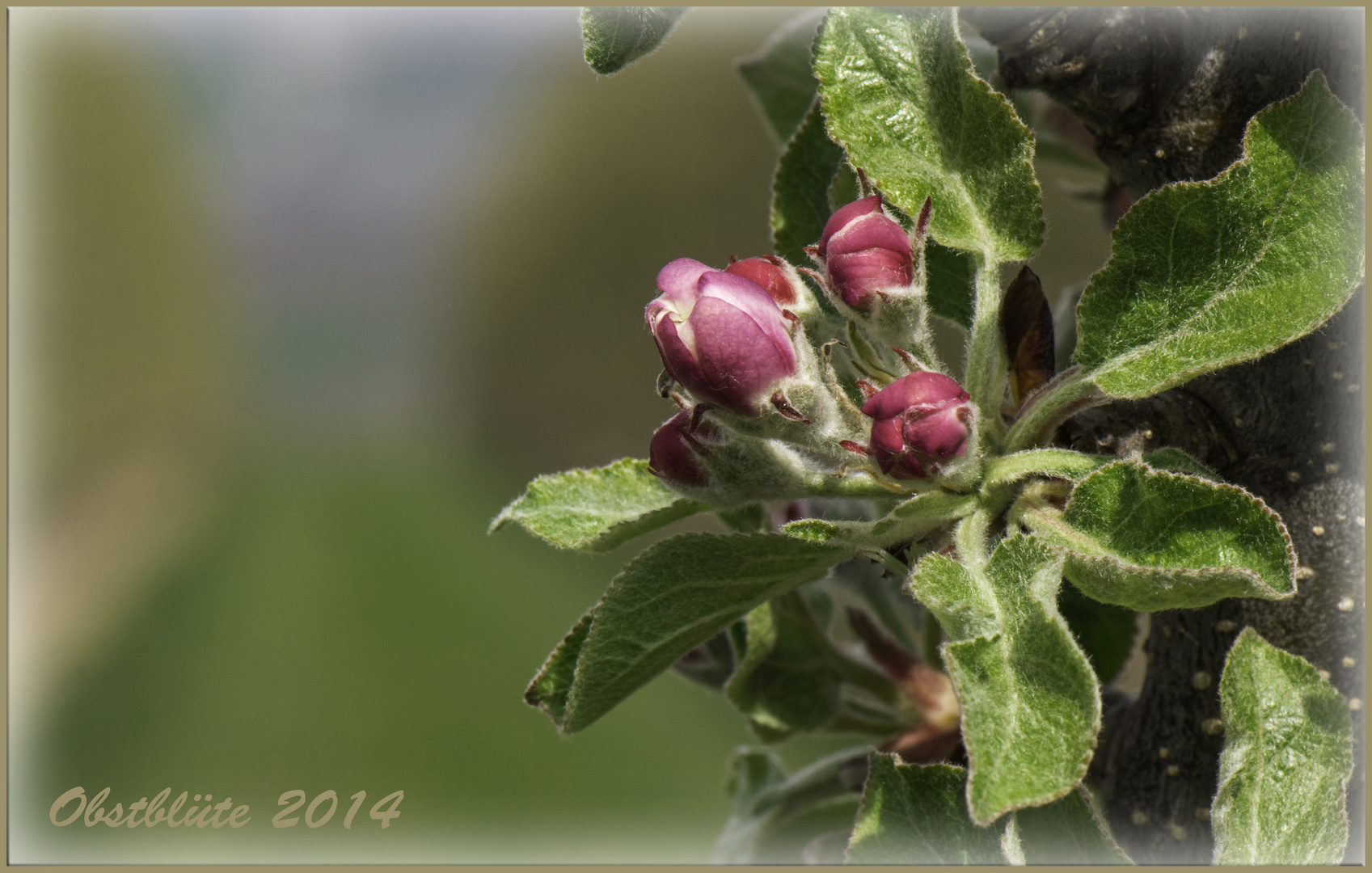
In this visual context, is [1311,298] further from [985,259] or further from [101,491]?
[101,491]

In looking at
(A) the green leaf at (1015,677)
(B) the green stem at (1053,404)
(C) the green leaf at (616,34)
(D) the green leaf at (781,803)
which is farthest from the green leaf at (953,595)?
(D) the green leaf at (781,803)

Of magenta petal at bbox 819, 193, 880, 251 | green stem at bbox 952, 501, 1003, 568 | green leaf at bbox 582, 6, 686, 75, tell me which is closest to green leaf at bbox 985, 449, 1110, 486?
green stem at bbox 952, 501, 1003, 568

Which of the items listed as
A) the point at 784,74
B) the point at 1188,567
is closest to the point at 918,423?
the point at 1188,567

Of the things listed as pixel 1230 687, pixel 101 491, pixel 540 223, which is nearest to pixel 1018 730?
pixel 1230 687

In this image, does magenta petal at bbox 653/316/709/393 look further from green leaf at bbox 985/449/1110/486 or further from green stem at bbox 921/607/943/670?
green stem at bbox 921/607/943/670

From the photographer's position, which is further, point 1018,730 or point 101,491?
point 101,491

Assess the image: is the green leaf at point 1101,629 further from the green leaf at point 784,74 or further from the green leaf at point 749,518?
the green leaf at point 784,74
